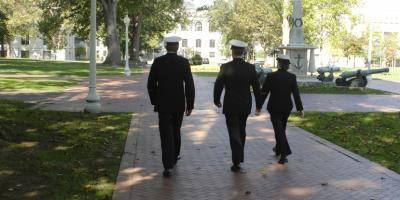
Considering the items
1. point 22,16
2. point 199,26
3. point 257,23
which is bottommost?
point 257,23

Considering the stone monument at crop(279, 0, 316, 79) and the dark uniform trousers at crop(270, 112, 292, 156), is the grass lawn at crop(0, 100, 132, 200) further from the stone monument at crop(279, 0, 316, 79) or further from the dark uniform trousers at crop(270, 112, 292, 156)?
the stone monument at crop(279, 0, 316, 79)

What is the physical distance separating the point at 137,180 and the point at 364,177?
10.1 ft

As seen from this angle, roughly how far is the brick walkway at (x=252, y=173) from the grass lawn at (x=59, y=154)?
28 centimetres

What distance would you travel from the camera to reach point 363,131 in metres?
11.8

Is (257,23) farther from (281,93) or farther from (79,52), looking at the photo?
(281,93)

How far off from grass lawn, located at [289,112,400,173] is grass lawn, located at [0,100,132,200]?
410 cm

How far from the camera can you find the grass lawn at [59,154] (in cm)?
625

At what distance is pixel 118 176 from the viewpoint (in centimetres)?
700

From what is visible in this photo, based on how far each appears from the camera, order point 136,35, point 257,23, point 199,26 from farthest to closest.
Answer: point 199,26 → point 257,23 → point 136,35

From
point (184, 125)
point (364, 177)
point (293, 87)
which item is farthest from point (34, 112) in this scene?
point (364, 177)

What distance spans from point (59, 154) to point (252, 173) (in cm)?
291

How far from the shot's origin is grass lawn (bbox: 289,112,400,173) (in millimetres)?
9242

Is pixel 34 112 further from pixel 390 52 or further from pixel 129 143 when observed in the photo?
pixel 390 52

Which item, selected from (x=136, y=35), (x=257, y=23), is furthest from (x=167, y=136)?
(x=257, y=23)
